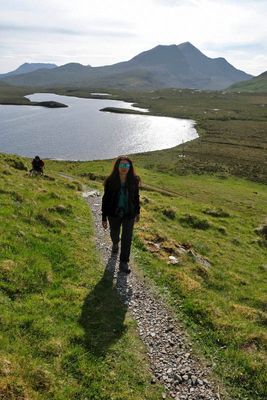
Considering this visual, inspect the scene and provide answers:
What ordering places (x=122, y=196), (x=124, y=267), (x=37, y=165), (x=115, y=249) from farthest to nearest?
1. (x=37, y=165)
2. (x=115, y=249)
3. (x=124, y=267)
4. (x=122, y=196)

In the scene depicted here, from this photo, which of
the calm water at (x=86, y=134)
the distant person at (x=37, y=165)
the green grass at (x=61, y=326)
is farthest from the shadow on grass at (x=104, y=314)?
the calm water at (x=86, y=134)

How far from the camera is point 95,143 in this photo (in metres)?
126

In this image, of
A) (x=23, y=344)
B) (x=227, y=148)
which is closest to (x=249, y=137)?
(x=227, y=148)

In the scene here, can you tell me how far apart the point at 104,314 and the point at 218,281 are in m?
8.16

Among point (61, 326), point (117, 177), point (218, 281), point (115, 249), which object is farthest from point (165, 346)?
point (218, 281)

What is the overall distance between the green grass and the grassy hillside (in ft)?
7.30

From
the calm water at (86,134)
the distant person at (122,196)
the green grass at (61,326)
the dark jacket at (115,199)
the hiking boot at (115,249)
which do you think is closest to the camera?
the green grass at (61,326)

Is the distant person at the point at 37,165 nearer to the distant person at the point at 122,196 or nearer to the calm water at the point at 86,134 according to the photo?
the distant person at the point at 122,196

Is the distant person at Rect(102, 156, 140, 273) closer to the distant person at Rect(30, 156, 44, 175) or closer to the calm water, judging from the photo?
the distant person at Rect(30, 156, 44, 175)

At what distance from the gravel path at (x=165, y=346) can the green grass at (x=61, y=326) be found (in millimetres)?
342

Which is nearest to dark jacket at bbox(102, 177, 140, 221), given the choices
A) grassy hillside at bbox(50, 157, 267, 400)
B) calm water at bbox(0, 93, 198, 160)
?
grassy hillside at bbox(50, 157, 267, 400)

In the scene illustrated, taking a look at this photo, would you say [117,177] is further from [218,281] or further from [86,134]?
[86,134]

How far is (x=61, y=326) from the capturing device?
11516 millimetres

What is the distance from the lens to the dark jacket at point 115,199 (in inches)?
593
